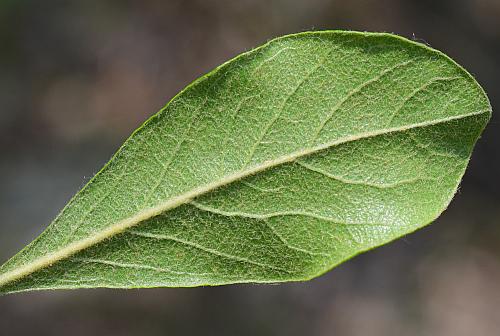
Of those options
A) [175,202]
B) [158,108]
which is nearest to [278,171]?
[175,202]

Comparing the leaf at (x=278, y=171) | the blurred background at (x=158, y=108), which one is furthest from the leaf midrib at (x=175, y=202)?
the blurred background at (x=158, y=108)

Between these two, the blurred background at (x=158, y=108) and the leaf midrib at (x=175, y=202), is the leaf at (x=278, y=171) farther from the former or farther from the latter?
the blurred background at (x=158, y=108)

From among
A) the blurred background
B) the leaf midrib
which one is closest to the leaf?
the leaf midrib

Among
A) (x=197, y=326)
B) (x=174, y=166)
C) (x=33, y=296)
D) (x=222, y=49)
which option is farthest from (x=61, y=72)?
(x=174, y=166)

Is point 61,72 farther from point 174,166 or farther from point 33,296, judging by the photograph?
point 174,166
